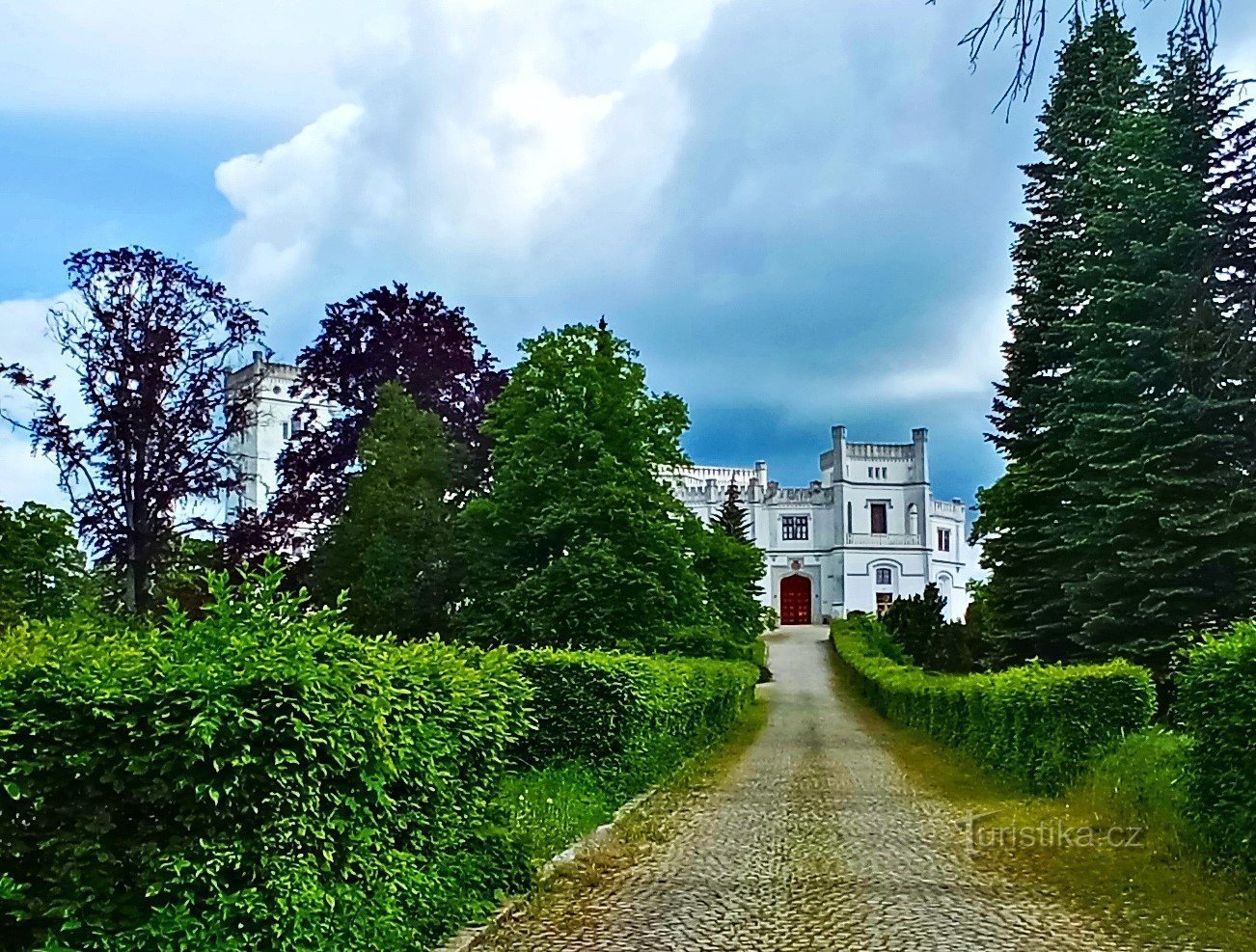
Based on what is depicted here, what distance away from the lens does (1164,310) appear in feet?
65.3

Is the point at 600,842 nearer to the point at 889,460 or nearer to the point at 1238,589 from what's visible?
the point at 1238,589

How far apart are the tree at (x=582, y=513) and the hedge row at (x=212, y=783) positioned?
18114 mm

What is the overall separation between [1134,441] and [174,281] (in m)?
20.7

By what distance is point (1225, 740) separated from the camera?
8844 mm

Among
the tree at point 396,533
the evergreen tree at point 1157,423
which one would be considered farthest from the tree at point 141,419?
the evergreen tree at point 1157,423

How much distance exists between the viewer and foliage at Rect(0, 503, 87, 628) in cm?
1948

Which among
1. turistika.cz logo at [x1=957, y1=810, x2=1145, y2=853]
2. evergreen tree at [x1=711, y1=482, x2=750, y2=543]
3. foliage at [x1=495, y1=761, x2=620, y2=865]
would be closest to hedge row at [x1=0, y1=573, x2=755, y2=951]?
foliage at [x1=495, y1=761, x2=620, y2=865]

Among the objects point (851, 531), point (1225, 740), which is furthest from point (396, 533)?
point (851, 531)

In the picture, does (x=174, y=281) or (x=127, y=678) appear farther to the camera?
(x=174, y=281)

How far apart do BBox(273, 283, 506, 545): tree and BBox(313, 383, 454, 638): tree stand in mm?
2745

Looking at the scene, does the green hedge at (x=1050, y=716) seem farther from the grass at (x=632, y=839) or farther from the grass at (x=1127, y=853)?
the grass at (x=632, y=839)

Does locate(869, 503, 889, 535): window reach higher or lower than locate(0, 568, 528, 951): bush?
higher

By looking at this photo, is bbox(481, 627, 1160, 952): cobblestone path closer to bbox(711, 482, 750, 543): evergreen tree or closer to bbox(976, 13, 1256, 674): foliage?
bbox(976, 13, 1256, 674): foliage

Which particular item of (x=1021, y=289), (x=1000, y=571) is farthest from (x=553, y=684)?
(x=1021, y=289)
